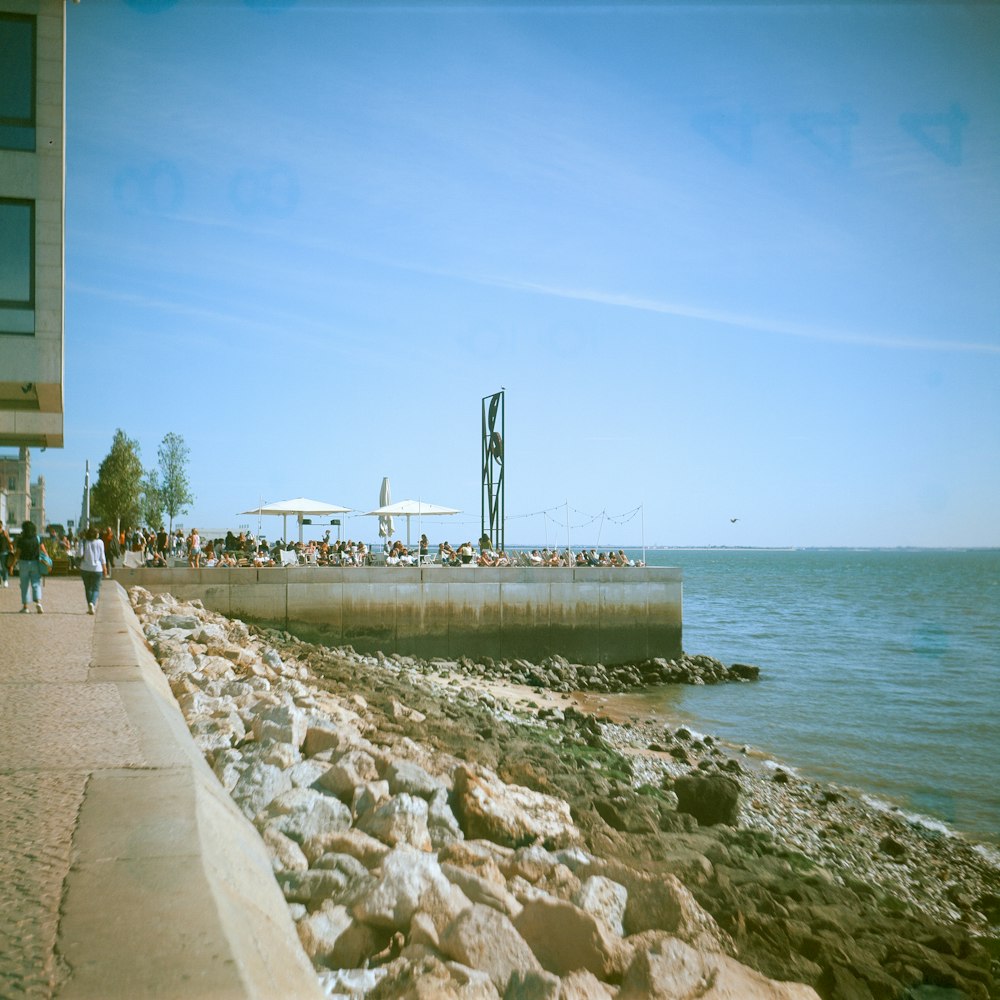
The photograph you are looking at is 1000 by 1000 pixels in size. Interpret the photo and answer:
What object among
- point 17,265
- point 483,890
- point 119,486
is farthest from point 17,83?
point 119,486

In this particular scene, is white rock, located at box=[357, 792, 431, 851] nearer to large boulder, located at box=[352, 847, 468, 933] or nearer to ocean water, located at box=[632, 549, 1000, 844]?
large boulder, located at box=[352, 847, 468, 933]

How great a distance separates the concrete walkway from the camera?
2705 mm

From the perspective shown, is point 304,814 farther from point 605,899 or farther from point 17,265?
point 17,265

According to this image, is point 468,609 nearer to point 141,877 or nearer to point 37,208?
point 37,208

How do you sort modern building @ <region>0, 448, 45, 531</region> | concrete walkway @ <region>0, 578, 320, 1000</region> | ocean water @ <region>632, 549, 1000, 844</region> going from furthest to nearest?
modern building @ <region>0, 448, 45, 531</region>, ocean water @ <region>632, 549, 1000, 844</region>, concrete walkway @ <region>0, 578, 320, 1000</region>

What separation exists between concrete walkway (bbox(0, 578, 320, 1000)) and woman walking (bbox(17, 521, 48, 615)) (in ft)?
25.8

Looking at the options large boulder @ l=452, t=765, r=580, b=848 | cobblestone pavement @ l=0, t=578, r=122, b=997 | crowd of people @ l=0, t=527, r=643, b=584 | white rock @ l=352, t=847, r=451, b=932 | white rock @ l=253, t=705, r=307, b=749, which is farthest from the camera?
crowd of people @ l=0, t=527, r=643, b=584

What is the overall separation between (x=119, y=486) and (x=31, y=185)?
34.8 meters

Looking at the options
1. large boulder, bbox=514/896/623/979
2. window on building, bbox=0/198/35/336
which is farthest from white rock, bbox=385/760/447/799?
window on building, bbox=0/198/35/336

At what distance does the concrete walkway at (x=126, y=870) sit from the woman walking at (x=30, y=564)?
7.87m

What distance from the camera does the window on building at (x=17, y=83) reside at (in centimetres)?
1518

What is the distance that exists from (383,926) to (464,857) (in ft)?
3.32

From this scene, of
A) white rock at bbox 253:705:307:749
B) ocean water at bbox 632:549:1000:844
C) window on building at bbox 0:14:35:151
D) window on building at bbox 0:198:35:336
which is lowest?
ocean water at bbox 632:549:1000:844

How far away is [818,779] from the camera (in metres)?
14.6
